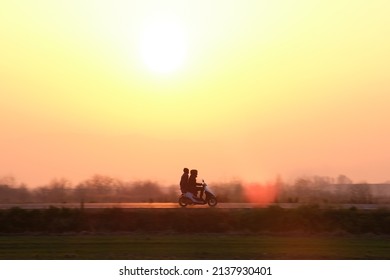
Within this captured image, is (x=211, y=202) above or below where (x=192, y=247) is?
above

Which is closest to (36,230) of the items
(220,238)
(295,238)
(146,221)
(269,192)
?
(146,221)

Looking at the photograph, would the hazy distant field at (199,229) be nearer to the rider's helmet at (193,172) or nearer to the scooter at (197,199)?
the scooter at (197,199)

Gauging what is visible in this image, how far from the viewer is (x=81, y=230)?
123 ft

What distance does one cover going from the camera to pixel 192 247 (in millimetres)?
30984

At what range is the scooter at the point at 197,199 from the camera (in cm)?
3831

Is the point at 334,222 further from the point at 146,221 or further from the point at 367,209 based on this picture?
the point at 146,221

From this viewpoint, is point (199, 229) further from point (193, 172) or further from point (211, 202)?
point (193, 172)

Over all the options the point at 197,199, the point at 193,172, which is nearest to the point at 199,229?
the point at 197,199

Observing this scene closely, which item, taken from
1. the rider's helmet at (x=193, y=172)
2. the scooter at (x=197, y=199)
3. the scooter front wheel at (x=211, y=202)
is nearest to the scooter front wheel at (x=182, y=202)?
the scooter at (x=197, y=199)

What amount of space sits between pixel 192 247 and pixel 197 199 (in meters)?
7.67

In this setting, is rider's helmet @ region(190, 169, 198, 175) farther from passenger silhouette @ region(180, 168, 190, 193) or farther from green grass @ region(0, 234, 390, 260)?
green grass @ region(0, 234, 390, 260)

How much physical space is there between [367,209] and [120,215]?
11.5 m

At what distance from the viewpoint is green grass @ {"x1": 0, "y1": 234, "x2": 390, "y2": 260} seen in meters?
28.6

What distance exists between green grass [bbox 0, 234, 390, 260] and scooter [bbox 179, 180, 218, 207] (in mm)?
2755
